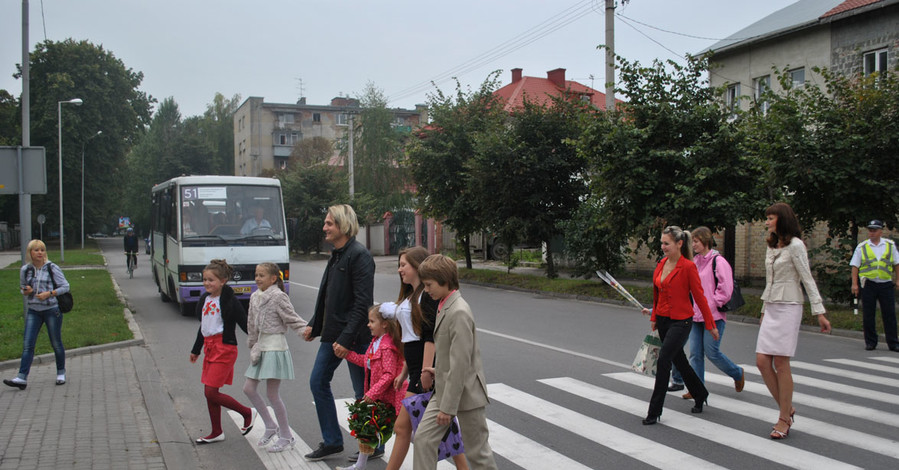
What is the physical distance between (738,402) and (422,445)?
429cm

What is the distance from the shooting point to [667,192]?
15.6m

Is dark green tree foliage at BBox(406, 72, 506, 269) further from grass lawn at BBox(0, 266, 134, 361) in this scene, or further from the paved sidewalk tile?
the paved sidewalk tile

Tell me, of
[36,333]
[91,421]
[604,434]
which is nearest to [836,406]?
[604,434]

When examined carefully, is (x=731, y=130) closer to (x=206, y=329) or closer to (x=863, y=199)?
(x=863, y=199)

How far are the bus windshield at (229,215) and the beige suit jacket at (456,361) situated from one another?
11004mm

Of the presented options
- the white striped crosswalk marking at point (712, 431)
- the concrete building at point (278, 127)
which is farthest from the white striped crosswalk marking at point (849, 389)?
the concrete building at point (278, 127)

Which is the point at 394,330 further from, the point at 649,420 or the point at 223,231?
the point at 223,231

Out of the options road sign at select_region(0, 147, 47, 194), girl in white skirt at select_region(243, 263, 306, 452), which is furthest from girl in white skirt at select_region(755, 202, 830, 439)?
road sign at select_region(0, 147, 47, 194)

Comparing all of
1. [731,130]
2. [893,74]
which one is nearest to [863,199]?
[893,74]

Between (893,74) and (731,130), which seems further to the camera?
(731,130)

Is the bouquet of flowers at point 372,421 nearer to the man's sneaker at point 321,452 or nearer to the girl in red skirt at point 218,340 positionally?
the man's sneaker at point 321,452

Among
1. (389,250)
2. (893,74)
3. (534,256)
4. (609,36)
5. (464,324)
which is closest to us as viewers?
(464,324)

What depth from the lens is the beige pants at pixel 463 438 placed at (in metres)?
3.77

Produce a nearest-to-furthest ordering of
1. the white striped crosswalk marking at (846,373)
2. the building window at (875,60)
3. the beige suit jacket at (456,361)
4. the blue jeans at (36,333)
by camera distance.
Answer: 1. the beige suit jacket at (456,361)
2. the blue jeans at (36,333)
3. the white striped crosswalk marking at (846,373)
4. the building window at (875,60)
